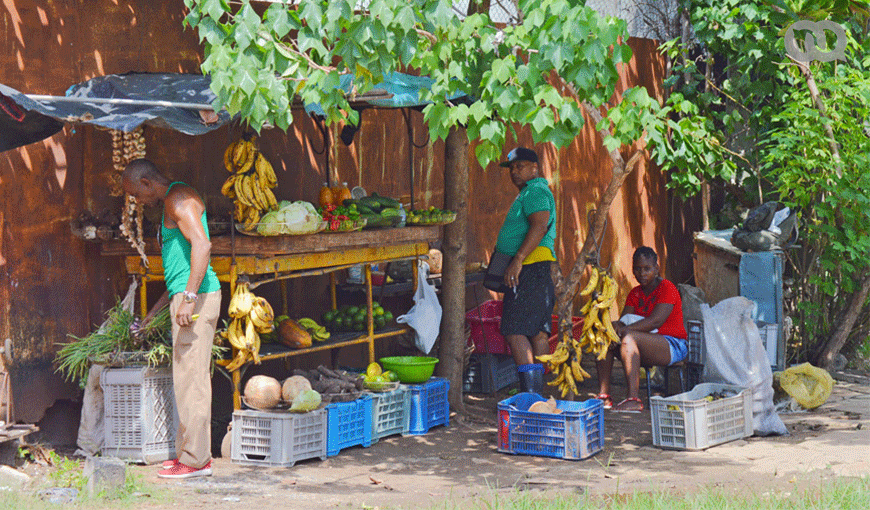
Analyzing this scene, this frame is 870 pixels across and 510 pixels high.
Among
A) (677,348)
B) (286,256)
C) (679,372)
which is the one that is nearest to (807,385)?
(679,372)

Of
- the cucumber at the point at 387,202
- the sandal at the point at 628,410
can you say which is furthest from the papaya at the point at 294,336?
the sandal at the point at 628,410

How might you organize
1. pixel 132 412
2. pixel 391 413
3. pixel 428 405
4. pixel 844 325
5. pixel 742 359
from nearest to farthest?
1. pixel 132 412
2. pixel 391 413
3. pixel 742 359
4. pixel 428 405
5. pixel 844 325

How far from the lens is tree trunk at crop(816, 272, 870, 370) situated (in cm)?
946

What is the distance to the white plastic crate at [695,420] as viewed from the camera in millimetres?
6832

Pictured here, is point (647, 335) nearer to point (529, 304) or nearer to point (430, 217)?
point (529, 304)

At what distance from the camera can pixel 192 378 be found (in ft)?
20.1

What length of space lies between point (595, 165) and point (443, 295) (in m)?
3.74

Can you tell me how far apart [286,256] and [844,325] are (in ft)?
19.0

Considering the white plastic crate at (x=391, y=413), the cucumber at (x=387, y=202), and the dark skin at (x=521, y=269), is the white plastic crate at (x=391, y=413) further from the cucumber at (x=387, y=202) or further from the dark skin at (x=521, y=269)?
the cucumber at (x=387, y=202)

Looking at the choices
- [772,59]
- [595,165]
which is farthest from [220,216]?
[772,59]

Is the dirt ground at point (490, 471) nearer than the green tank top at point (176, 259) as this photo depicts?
Yes

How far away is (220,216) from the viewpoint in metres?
6.99

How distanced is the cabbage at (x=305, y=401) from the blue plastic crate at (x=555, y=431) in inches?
50.6

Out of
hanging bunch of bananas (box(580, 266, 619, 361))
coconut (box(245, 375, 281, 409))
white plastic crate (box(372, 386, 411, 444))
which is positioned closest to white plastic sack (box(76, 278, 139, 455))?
coconut (box(245, 375, 281, 409))
